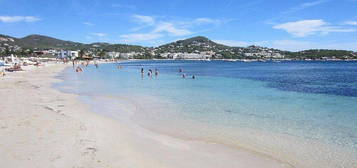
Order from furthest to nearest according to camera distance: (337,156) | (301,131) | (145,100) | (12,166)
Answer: (145,100)
(301,131)
(337,156)
(12,166)

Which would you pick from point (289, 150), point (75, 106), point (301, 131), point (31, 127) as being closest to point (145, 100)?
point (75, 106)

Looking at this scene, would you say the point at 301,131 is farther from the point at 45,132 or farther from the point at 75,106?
the point at 75,106

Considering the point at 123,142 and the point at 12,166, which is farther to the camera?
the point at 123,142

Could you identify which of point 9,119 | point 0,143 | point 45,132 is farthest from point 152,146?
point 9,119

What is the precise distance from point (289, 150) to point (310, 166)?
1425 millimetres

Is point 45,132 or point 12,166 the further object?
point 45,132

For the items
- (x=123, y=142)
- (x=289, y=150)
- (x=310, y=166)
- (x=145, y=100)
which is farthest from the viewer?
(x=145, y=100)

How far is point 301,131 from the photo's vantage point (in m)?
12.7

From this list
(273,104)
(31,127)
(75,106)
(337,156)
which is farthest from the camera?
(273,104)

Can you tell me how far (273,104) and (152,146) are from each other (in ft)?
39.9

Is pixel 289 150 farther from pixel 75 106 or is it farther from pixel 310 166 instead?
pixel 75 106

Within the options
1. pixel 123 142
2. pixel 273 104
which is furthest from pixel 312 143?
pixel 273 104

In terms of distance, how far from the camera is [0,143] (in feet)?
31.4

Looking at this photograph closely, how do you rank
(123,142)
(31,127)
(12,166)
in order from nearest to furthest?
1. (12,166)
2. (123,142)
3. (31,127)
